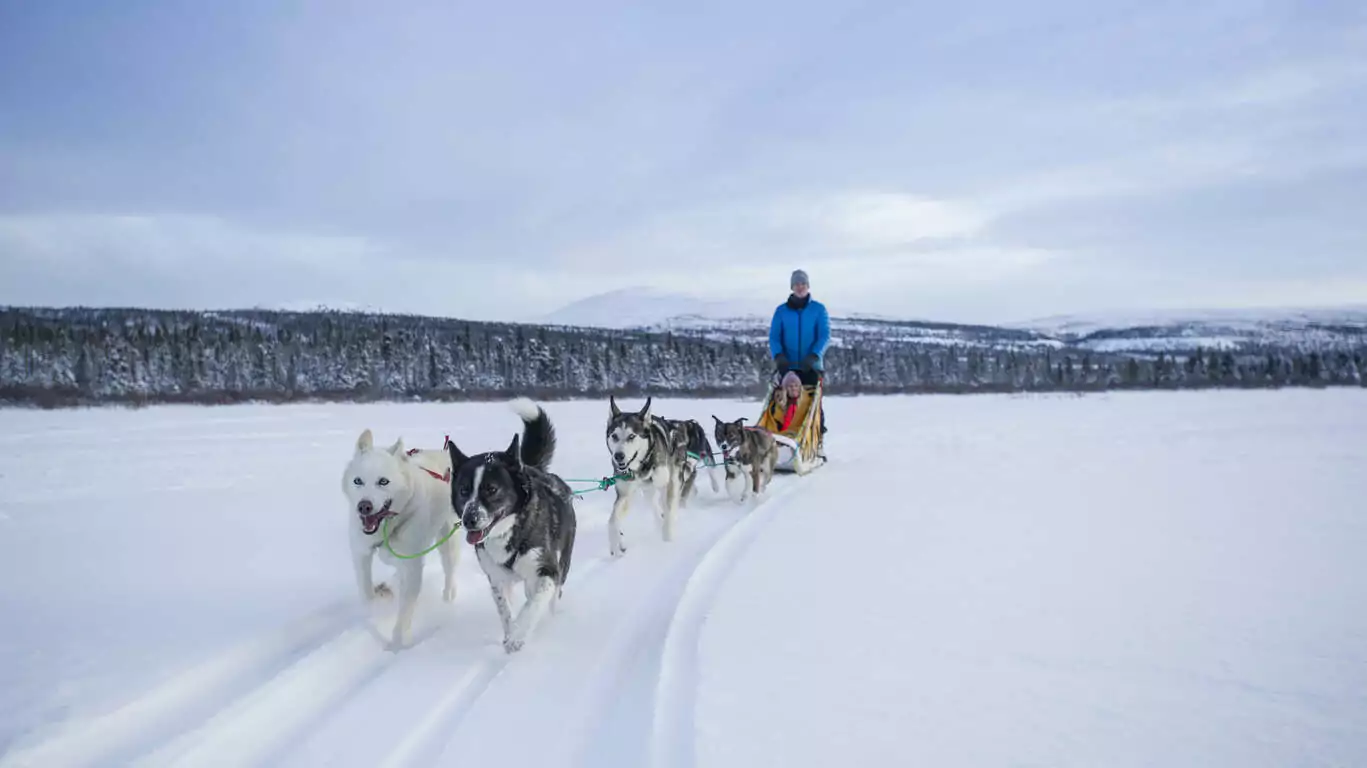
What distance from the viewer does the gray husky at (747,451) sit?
912cm

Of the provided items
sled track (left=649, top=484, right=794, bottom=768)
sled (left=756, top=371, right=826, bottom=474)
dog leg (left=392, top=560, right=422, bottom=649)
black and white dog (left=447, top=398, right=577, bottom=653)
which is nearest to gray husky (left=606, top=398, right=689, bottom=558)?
sled track (left=649, top=484, right=794, bottom=768)

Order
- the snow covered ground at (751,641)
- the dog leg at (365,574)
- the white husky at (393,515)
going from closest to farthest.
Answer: the snow covered ground at (751,641), the white husky at (393,515), the dog leg at (365,574)

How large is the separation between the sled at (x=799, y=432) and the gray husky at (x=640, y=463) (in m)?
3.63

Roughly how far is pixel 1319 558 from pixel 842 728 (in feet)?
13.9

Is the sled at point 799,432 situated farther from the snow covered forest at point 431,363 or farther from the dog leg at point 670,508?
the snow covered forest at point 431,363

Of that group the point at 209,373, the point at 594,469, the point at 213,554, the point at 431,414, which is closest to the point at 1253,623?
the point at 213,554

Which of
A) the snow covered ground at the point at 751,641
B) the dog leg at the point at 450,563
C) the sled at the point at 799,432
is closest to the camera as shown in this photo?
the snow covered ground at the point at 751,641

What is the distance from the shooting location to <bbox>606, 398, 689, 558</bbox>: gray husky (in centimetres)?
648

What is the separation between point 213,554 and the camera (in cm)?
615

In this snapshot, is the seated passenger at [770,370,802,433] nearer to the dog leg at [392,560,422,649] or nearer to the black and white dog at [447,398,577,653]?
the black and white dog at [447,398,577,653]

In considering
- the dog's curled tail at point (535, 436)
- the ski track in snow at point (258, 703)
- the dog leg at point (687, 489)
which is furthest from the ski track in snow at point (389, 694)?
the dog leg at point (687, 489)

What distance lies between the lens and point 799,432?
36.1 feet

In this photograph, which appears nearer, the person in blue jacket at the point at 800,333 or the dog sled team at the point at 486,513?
the dog sled team at the point at 486,513

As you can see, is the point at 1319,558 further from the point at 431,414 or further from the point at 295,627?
the point at 431,414
